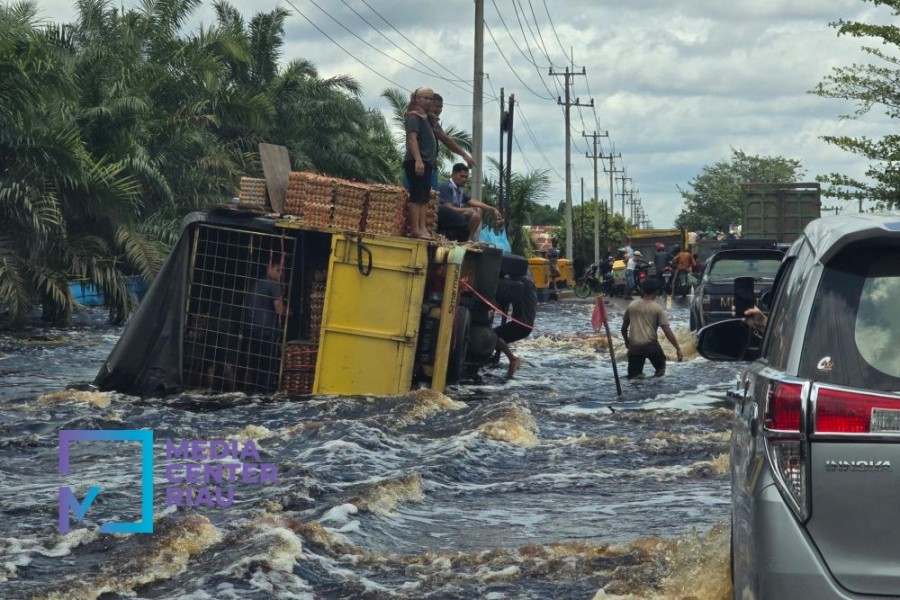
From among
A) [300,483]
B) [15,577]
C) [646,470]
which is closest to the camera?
[15,577]

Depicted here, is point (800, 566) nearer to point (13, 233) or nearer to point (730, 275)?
point (730, 275)

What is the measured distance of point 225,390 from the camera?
1482 cm

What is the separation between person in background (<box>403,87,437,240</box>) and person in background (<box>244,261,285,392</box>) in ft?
4.90

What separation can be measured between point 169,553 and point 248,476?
287cm

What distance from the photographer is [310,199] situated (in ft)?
48.3

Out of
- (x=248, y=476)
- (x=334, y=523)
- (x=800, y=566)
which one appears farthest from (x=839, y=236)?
(x=248, y=476)

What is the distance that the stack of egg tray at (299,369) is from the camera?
14562 millimetres

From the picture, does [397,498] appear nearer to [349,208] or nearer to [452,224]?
[349,208]

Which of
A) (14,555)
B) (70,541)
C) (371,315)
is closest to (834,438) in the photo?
(14,555)

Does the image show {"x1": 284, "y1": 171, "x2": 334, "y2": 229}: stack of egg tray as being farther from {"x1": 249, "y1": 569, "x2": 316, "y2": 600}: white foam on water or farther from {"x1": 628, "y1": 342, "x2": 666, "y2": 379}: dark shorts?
{"x1": 249, "y1": 569, "x2": 316, "y2": 600}: white foam on water

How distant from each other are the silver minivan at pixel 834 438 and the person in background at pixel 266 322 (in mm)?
10979

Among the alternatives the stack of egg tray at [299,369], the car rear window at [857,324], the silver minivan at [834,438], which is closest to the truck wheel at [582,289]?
the stack of egg tray at [299,369]

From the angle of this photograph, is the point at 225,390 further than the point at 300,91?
No

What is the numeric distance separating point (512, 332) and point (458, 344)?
2.42 m
